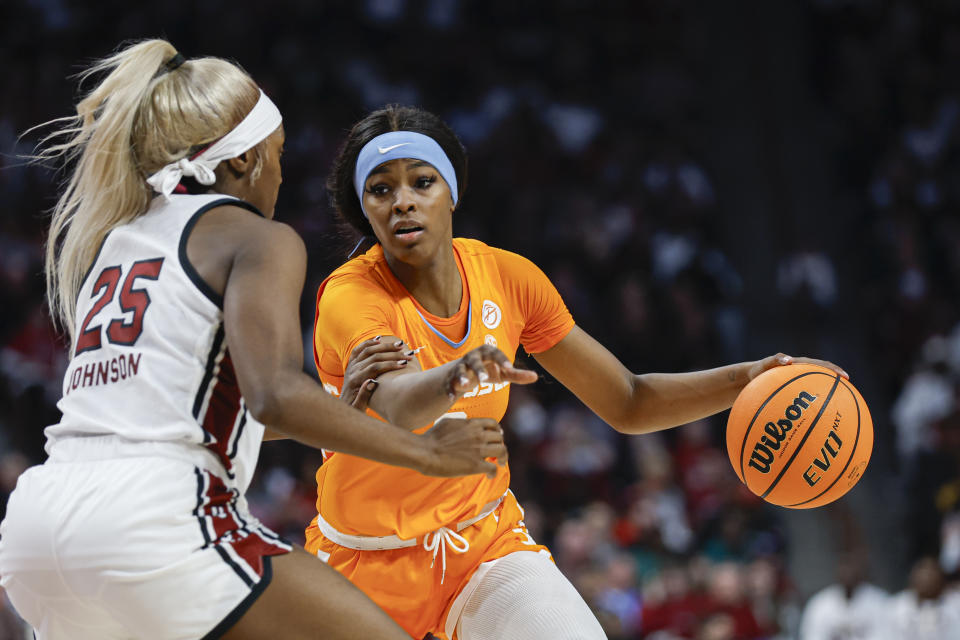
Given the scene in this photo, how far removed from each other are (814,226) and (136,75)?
9.96m

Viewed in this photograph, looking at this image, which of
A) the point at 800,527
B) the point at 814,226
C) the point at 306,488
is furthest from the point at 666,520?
the point at 814,226

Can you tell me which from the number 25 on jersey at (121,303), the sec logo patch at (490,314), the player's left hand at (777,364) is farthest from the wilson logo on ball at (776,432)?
the number 25 on jersey at (121,303)

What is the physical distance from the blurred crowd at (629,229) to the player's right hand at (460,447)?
4.72m

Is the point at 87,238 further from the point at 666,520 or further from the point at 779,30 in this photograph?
the point at 779,30

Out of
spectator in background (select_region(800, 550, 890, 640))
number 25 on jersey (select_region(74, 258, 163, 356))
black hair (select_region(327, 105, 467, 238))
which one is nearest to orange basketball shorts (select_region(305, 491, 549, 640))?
black hair (select_region(327, 105, 467, 238))

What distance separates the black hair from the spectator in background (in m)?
Result: 5.73

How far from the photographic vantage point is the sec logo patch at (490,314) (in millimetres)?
3553

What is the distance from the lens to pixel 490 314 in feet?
11.7

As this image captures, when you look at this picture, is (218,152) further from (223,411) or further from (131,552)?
(131,552)

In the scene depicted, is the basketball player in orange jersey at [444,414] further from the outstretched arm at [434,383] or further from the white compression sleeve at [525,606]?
the outstretched arm at [434,383]

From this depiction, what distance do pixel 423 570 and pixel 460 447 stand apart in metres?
1.07

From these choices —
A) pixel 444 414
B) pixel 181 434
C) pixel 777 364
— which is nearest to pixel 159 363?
pixel 181 434

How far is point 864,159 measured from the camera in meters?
11.9

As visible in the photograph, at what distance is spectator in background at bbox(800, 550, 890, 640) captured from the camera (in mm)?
7984
